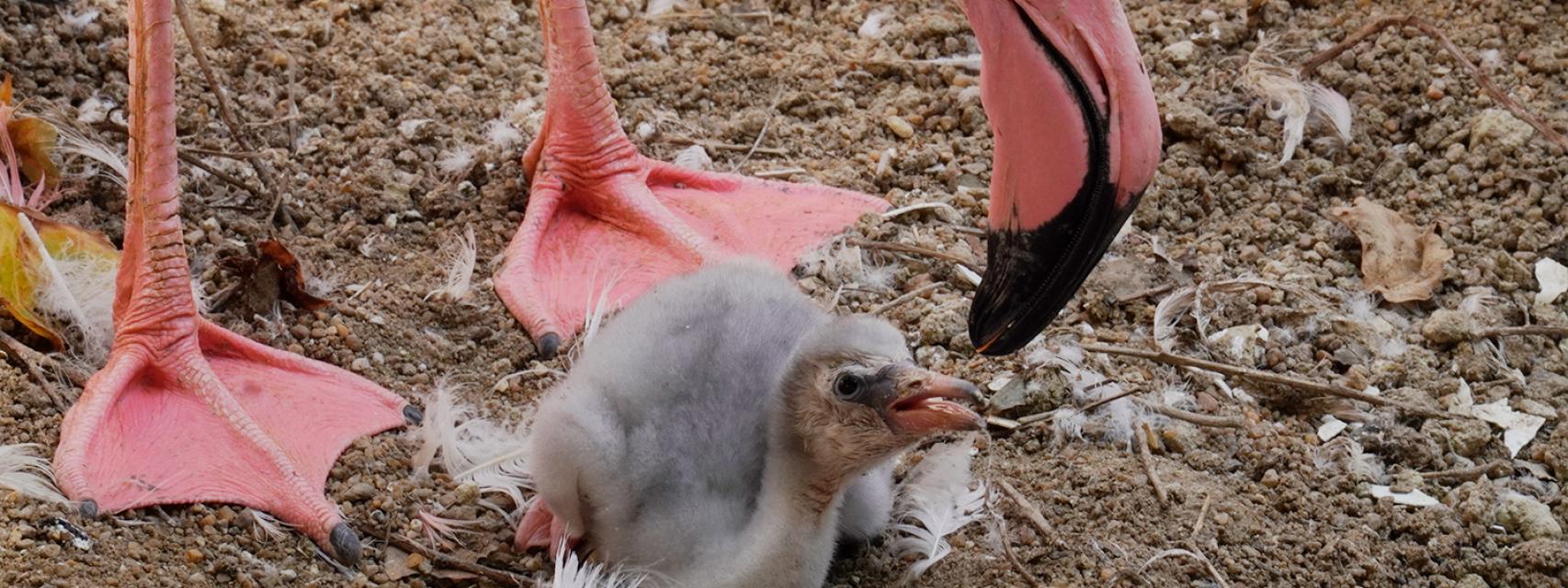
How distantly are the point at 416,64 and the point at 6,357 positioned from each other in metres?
1.35

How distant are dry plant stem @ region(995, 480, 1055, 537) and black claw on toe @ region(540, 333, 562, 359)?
92 centimetres

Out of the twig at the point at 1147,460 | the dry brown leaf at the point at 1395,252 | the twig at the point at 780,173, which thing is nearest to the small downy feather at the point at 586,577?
the twig at the point at 1147,460

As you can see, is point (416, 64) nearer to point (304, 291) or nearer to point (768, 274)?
point (304, 291)

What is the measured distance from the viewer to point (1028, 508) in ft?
9.66

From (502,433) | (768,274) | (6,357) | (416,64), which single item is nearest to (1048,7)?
(768,274)

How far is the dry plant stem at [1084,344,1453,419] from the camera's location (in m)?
3.19

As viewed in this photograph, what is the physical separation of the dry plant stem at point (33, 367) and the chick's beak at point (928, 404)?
150 cm

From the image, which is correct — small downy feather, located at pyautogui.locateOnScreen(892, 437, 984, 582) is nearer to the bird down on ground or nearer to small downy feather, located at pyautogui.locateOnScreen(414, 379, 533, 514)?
the bird down on ground

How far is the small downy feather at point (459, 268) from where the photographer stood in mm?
3521

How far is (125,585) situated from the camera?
8.58 feet

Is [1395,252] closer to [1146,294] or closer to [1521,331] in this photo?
[1521,331]

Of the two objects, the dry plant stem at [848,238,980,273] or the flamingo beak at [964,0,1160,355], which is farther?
the dry plant stem at [848,238,980,273]

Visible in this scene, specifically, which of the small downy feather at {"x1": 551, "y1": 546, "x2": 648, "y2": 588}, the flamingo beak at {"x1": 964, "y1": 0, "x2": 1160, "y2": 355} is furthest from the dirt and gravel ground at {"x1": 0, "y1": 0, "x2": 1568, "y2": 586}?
the flamingo beak at {"x1": 964, "y1": 0, "x2": 1160, "y2": 355}

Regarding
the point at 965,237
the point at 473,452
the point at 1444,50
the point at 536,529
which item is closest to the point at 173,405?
the point at 473,452
